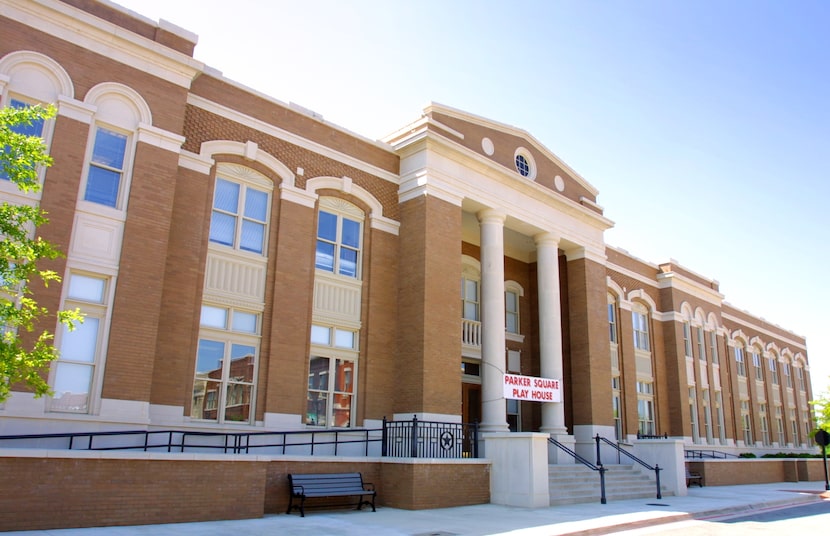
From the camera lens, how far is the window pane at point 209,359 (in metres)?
15.5

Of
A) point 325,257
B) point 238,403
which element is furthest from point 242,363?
point 325,257

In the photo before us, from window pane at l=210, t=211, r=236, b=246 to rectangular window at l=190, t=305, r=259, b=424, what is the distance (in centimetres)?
169

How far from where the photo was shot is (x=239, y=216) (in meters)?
16.9

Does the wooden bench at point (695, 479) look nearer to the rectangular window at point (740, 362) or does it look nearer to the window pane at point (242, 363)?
the window pane at point (242, 363)

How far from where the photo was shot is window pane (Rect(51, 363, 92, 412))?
12688 millimetres

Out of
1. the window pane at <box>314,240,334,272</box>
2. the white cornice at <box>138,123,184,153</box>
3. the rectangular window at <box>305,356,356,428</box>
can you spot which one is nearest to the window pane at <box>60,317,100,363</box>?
the white cornice at <box>138,123,184,153</box>

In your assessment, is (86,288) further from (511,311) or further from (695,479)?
(695,479)

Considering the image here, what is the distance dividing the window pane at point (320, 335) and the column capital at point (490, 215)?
650 centimetres

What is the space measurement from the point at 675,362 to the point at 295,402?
21327 millimetres

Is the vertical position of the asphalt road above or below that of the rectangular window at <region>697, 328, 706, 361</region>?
below

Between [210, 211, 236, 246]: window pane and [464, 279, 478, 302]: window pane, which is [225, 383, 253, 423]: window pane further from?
[464, 279, 478, 302]: window pane

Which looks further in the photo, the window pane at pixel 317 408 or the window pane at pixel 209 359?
the window pane at pixel 317 408

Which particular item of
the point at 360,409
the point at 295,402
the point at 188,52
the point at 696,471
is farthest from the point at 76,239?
the point at 696,471

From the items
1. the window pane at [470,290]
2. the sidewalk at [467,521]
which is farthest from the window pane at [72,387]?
the window pane at [470,290]
